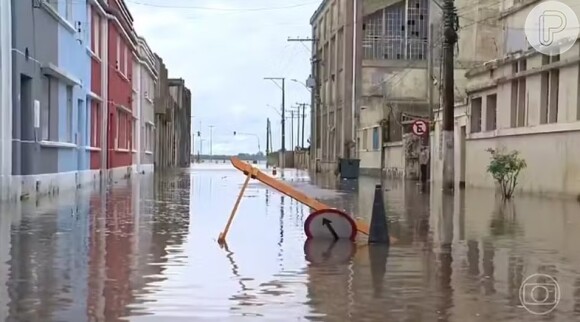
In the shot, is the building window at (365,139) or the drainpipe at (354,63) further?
the drainpipe at (354,63)

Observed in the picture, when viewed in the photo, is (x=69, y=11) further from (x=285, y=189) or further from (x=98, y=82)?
(x=285, y=189)

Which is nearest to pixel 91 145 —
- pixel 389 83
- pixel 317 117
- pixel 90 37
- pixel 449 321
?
pixel 90 37

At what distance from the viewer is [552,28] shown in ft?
83.0

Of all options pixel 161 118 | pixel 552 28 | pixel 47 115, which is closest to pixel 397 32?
pixel 161 118

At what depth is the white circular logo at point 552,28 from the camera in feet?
78.4

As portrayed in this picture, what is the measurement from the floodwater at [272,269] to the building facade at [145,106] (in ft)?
99.2

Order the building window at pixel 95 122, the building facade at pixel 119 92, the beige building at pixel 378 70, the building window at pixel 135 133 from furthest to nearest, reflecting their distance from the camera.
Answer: the beige building at pixel 378 70 < the building window at pixel 135 133 < the building facade at pixel 119 92 < the building window at pixel 95 122

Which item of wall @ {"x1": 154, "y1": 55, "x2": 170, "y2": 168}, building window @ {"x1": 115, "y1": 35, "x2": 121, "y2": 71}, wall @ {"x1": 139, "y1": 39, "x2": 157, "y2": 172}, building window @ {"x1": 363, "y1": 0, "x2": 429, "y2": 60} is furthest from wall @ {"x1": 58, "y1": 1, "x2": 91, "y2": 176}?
building window @ {"x1": 363, "y1": 0, "x2": 429, "y2": 60}

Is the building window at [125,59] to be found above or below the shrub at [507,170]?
above

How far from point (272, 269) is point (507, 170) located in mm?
16209

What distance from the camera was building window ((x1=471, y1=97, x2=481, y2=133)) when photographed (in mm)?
30703

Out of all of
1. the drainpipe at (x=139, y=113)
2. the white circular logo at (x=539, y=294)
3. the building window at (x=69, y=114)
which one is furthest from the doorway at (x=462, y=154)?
the white circular logo at (x=539, y=294)

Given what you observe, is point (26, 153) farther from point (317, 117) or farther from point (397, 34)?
point (317, 117)

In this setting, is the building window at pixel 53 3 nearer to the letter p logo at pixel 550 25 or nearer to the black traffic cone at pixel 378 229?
the black traffic cone at pixel 378 229
